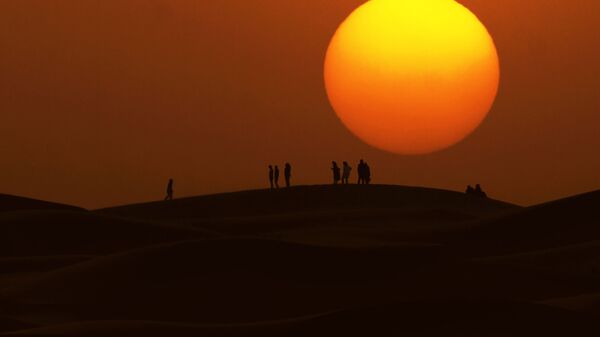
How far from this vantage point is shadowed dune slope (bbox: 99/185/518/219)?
47531 mm

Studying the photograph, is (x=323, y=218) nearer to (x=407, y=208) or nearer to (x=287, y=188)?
(x=407, y=208)

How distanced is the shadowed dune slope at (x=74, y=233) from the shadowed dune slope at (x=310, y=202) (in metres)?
9.89

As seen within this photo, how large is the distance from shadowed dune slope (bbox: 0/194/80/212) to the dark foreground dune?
3636 millimetres

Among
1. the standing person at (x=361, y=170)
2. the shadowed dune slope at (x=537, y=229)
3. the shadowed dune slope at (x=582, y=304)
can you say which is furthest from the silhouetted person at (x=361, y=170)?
the shadowed dune slope at (x=582, y=304)

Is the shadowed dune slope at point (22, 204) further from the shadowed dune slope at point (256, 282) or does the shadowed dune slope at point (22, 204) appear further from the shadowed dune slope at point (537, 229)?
the shadowed dune slope at point (256, 282)

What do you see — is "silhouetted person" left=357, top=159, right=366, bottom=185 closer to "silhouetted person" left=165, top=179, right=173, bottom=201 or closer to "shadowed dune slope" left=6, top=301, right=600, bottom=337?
"silhouetted person" left=165, top=179, right=173, bottom=201

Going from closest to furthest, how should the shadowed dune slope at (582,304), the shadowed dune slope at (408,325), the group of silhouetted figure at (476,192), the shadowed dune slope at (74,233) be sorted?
the shadowed dune slope at (408,325)
the shadowed dune slope at (582,304)
the shadowed dune slope at (74,233)
the group of silhouetted figure at (476,192)

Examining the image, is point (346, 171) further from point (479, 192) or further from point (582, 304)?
point (582, 304)

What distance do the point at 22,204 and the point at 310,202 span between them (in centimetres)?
984

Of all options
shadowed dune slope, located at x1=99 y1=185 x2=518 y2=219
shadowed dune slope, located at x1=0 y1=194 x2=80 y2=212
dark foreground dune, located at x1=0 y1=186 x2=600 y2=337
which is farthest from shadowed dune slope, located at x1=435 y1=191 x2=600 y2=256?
shadowed dune slope, located at x1=0 y1=194 x2=80 y2=212

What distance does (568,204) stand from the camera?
1473 inches

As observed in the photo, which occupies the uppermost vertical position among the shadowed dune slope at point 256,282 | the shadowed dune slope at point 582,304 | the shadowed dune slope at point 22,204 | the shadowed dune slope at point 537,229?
the shadowed dune slope at point 22,204

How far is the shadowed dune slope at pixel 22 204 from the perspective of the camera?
146ft

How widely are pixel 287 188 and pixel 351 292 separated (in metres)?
24.3
